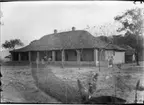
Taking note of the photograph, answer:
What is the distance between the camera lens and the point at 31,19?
6.85ft

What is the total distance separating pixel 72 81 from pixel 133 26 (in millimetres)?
942

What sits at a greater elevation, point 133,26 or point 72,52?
point 133,26

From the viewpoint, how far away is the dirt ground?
6.44 feet

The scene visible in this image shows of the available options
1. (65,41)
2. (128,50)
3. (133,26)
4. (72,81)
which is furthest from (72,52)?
(133,26)

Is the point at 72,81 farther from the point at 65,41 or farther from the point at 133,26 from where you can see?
the point at 133,26

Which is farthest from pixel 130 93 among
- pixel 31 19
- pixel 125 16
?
pixel 31 19

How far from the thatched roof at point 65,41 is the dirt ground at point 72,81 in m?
0.25

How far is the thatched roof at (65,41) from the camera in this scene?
6.56 ft

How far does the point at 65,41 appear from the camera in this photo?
6.73ft

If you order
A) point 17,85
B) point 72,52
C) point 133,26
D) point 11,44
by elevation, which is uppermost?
point 133,26

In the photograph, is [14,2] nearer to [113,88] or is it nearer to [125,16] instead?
[125,16]

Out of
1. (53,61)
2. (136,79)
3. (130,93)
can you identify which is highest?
(53,61)

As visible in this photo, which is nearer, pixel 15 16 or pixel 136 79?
pixel 136 79

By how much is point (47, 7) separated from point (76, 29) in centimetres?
42
